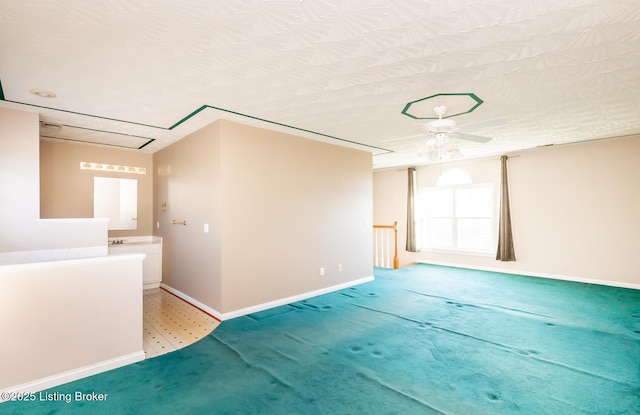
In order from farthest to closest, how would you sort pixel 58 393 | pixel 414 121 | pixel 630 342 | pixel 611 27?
pixel 414 121
pixel 630 342
pixel 58 393
pixel 611 27

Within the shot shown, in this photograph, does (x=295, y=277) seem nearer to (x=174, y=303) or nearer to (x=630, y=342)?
(x=174, y=303)

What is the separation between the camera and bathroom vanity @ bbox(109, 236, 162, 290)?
523 cm

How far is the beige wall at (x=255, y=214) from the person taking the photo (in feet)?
13.0

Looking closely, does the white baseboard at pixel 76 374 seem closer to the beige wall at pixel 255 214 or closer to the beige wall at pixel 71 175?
the beige wall at pixel 255 214

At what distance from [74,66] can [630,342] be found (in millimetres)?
5722

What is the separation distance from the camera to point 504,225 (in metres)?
6.30

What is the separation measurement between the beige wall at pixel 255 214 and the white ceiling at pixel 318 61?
1.76 ft

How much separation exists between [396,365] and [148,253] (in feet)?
14.8

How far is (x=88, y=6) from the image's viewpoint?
1722mm

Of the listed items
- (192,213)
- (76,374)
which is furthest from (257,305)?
(76,374)

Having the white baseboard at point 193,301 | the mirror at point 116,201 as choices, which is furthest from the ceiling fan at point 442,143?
the mirror at point 116,201

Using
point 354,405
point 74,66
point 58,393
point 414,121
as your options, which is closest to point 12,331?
point 58,393

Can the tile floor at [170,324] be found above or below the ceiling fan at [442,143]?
below

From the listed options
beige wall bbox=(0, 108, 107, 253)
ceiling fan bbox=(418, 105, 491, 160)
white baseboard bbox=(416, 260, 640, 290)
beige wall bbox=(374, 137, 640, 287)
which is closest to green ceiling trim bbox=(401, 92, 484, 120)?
ceiling fan bbox=(418, 105, 491, 160)
